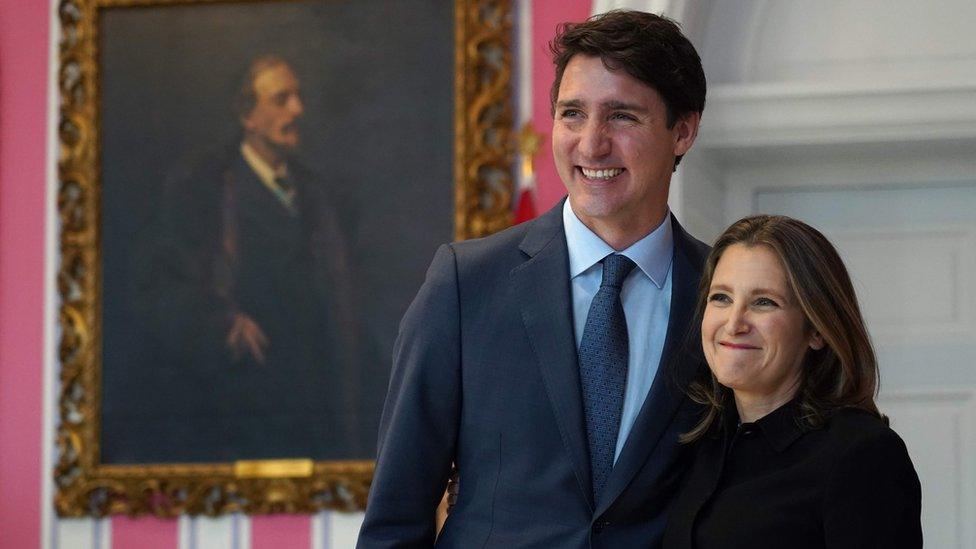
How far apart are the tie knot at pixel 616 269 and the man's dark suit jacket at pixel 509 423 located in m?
0.07

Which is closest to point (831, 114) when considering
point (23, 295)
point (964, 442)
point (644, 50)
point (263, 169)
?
point (964, 442)

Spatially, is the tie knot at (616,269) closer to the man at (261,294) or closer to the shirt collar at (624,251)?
the shirt collar at (624,251)

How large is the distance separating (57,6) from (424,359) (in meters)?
2.60

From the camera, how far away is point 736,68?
4094 mm

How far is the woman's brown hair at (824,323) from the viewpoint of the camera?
83.4 inches

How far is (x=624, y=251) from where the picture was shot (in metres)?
2.34

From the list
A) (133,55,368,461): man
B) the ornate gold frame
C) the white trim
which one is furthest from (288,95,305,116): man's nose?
the white trim

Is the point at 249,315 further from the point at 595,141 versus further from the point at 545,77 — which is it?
the point at 595,141

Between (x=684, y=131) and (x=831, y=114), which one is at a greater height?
(x=831, y=114)

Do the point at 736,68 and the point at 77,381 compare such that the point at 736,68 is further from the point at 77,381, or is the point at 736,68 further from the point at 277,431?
the point at 77,381

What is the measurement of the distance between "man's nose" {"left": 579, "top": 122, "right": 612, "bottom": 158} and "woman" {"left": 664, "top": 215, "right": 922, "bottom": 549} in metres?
0.25

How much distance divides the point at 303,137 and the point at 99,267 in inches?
30.2

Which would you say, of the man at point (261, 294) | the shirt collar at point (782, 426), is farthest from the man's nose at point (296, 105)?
the shirt collar at point (782, 426)

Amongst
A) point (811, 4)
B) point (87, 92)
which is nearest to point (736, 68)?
point (811, 4)
